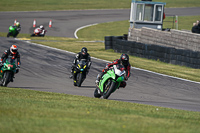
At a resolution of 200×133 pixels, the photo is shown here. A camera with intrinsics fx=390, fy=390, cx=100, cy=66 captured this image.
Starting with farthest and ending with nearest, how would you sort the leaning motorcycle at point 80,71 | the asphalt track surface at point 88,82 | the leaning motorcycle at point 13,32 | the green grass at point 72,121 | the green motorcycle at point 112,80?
the leaning motorcycle at point 13,32 < the leaning motorcycle at point 80,71 < the asphalt track surface at point 88,82 < the green motorcycle at point 112,80 < the green grass at point 72,121

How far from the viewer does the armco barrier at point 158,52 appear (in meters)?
18.6

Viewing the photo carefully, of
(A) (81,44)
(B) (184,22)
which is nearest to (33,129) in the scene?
(A) (81,44)

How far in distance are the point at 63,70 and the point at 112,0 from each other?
42887mm

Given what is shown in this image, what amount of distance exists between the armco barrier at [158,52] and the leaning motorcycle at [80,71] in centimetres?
661

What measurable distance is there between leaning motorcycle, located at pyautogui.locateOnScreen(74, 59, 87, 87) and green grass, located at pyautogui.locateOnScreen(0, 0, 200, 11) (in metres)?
34.8

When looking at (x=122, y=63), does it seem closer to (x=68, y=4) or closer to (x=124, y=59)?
(x=124, y=59)

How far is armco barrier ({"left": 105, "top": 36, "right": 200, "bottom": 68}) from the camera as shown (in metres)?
18.6

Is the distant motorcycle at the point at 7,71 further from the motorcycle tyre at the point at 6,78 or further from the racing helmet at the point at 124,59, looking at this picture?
the racing helmet at the point at 124,59

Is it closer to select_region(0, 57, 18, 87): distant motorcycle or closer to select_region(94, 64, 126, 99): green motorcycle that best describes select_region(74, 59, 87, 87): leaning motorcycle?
select_region(0, 57, 18, 87): distant motorcycle

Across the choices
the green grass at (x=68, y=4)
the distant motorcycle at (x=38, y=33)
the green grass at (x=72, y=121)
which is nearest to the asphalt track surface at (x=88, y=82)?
the green grass at (x=72, y=121)

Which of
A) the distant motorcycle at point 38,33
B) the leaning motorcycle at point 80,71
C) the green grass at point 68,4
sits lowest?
the distant motorcycle at point 38,33

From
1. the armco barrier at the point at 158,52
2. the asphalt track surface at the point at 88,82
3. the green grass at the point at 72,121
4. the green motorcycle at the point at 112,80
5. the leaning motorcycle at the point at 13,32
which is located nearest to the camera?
the green grass at the point at 72,121

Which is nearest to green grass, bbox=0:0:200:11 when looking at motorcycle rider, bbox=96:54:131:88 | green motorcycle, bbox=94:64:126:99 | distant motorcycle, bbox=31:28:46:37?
distant motorcycle, bbox=31:28:46:37

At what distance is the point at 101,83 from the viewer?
437 inches
